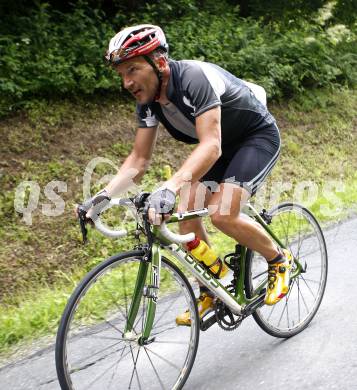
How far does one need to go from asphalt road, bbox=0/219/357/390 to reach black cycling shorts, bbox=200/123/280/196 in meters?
1.15

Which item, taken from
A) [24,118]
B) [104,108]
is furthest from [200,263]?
[104,108]

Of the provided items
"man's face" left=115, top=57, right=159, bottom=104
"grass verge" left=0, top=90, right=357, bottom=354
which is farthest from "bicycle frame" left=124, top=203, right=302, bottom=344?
"grass verge" left=0, top=90, right=357, bottom=354

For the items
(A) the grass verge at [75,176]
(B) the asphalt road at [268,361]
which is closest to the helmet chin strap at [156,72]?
(B) the asphalt road at [268,361]

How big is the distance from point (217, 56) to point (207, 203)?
714cm

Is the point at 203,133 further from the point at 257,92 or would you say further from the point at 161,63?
the point at 257,92

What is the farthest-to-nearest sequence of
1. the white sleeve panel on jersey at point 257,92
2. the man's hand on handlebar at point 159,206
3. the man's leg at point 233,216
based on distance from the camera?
the white sleeve panel on jersey at point 257,92
the man's leg at point 233,216
the man's hand on handlebar at point 159,206

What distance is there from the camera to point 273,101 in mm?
11305

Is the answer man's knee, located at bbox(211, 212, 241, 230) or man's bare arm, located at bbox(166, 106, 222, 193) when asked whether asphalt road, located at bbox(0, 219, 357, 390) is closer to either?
man's knee, located at bbox(211, 212, 241, 230)

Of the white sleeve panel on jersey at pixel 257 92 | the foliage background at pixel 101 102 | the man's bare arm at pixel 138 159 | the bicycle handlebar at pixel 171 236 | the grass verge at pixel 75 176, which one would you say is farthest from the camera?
the foliage background at pixel 101 102

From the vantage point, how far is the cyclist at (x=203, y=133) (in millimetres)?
3156

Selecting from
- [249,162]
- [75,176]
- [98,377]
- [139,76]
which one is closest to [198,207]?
[249,162]

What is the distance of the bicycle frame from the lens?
312 cm

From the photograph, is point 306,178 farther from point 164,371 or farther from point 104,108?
point 164,371

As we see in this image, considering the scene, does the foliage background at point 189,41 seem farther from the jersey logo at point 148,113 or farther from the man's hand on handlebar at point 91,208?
the man's hand on handlebar at point 91,208
